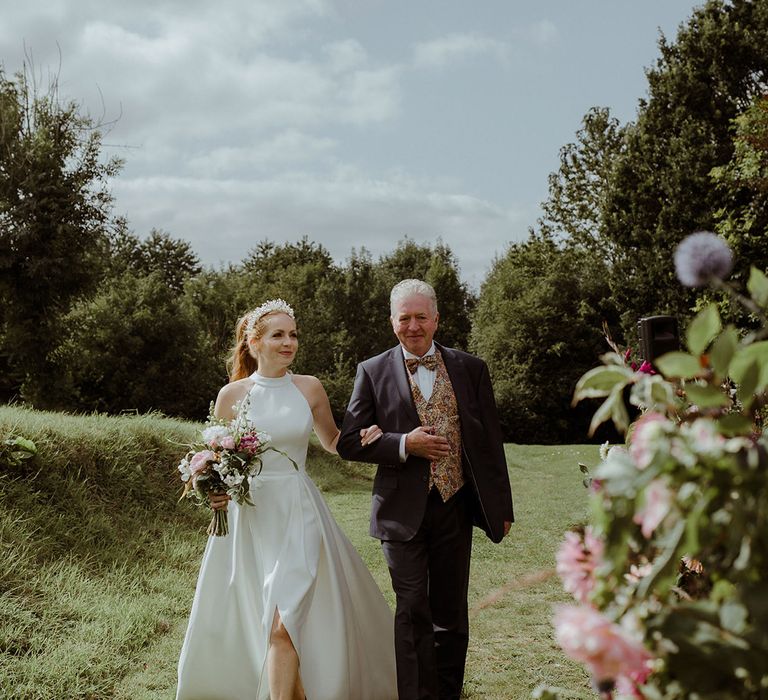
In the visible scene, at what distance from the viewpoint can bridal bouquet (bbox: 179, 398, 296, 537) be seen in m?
4.68

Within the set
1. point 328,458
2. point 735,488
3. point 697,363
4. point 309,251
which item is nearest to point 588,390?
point 697,363

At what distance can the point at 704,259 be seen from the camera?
1.24 m

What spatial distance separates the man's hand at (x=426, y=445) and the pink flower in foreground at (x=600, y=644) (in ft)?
11.2

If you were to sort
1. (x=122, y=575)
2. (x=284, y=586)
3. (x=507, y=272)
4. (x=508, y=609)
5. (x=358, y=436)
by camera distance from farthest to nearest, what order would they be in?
1. (x=507, y=272)
2. (x=122, y=575)
3. (x=508, y=609)
4. (x=358, y=436)
5. (x=284, y=586)

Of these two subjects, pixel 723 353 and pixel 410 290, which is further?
pixel 410 290

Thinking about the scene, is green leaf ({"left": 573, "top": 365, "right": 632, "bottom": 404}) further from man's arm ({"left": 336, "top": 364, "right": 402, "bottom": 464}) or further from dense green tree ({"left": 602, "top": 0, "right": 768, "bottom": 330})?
dense green tree ({"left": 602, "top": 0, "right": 768, "bottom": 330})

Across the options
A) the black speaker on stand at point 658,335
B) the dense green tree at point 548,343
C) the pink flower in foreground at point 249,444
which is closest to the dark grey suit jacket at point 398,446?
the pink flower in foreground at point 249,444

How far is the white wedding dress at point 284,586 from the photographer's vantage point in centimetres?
473

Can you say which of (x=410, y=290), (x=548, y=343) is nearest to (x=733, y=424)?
(x=410, y=290)

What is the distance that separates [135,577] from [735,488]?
7.43 metres

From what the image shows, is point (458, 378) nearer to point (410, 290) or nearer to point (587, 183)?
point (410, 290)

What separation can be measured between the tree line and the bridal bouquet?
1257 cm

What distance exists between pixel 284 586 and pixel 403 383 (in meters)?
1.33

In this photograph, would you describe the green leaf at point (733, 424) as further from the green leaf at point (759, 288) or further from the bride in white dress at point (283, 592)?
the bride in white dress at point (283, 592)
